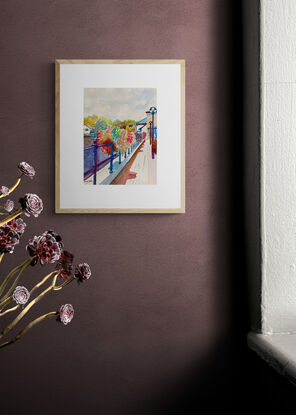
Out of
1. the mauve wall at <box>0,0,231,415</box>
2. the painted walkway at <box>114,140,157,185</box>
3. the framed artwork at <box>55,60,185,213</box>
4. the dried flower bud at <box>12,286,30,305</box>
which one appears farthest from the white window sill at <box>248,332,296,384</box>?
the dried flower bud at <box>12,286,30,305</box>

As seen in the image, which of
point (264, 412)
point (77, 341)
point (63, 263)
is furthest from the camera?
point (77, 341)

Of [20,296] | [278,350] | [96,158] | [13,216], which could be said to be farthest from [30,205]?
[278,350]

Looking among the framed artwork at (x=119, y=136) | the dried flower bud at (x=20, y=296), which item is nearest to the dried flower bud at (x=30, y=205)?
the dried flower bud at (x=20, y=296)

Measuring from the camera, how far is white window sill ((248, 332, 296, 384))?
52.4 inches

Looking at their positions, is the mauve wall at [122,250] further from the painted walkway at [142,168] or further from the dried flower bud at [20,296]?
the dried flower bud at [20,296]

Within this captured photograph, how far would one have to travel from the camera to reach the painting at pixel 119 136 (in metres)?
1.76

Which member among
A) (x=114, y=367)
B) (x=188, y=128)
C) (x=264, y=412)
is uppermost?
(x=188, y=128)

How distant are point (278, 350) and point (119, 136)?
99cm

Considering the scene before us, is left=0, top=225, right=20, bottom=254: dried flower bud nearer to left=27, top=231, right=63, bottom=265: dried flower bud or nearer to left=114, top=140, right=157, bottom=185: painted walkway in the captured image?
left=27, top=231, right=63, bottom=265: dried flower bud

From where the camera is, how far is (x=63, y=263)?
979 millimetres

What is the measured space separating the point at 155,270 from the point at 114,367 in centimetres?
42

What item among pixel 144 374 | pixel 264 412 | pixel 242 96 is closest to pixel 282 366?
pixel 264 412

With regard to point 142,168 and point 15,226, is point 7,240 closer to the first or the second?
point 15,226

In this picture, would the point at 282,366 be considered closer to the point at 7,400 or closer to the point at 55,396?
the point at 55,396
